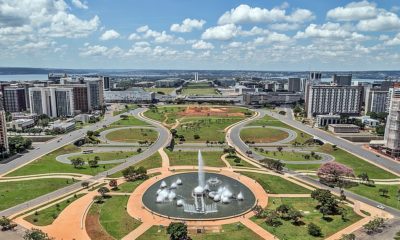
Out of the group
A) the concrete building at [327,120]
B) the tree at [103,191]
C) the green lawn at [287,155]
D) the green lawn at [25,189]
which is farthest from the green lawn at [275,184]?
the concrete building at [327,120]

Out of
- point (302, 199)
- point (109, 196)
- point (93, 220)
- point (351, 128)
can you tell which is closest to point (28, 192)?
point (109, 196)

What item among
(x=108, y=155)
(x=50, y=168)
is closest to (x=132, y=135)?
(x=108, y=155)

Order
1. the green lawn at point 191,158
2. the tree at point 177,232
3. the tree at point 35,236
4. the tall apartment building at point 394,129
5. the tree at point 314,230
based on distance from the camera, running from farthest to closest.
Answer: the tall apartment building at point 394,129, the green lawn at point 191,158, the tree at point 314,230, the tree at point 177,232, the tree at point 35,236

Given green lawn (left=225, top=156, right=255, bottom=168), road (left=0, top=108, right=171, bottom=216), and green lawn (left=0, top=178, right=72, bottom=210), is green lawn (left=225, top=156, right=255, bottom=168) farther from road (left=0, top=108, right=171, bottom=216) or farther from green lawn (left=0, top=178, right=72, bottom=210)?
green lawn (left=0, top=178, right=72, bottom=210)

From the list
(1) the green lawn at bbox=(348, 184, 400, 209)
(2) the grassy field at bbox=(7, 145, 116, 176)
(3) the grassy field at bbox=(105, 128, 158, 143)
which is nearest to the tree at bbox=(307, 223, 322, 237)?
(1) the green lawn at bbox=(348, 184, 400, 209)

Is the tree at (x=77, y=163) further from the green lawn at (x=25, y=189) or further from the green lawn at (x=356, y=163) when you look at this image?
the green lawn at (x=356, y=163)

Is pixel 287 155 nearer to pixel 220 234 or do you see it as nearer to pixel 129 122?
pixel 220 234
